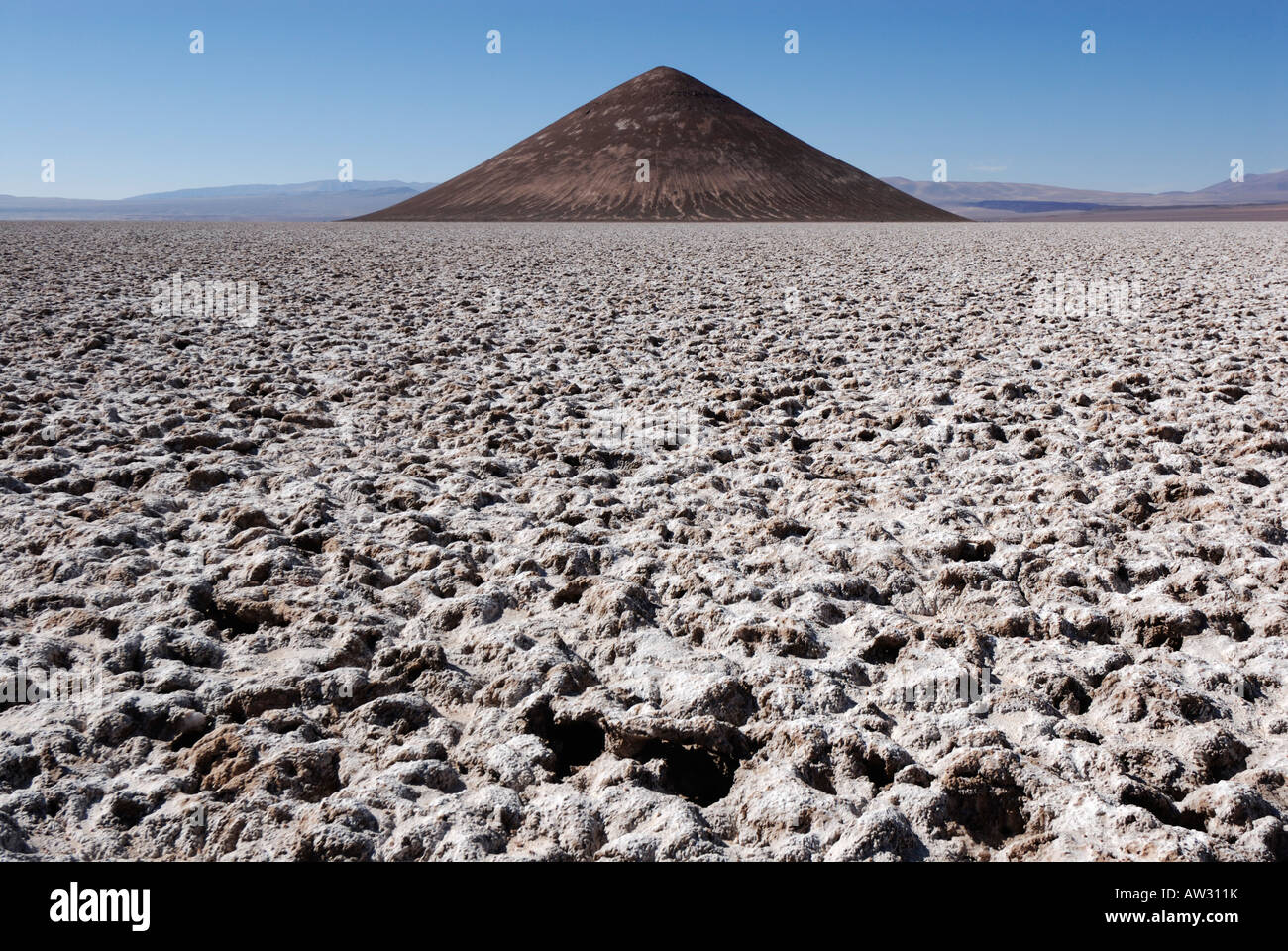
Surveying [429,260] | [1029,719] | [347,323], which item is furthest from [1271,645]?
[429,260]

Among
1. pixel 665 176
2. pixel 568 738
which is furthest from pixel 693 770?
pixel 665 176

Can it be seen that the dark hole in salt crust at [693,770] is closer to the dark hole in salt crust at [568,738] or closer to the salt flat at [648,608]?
the salt flat at [648,608]

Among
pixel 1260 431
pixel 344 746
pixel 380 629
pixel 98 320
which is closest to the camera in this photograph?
pixel 344 746

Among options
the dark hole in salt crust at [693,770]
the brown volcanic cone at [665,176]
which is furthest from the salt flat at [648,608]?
the brown volcanic cone at [665,176]

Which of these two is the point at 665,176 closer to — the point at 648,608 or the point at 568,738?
the point at 648,608
